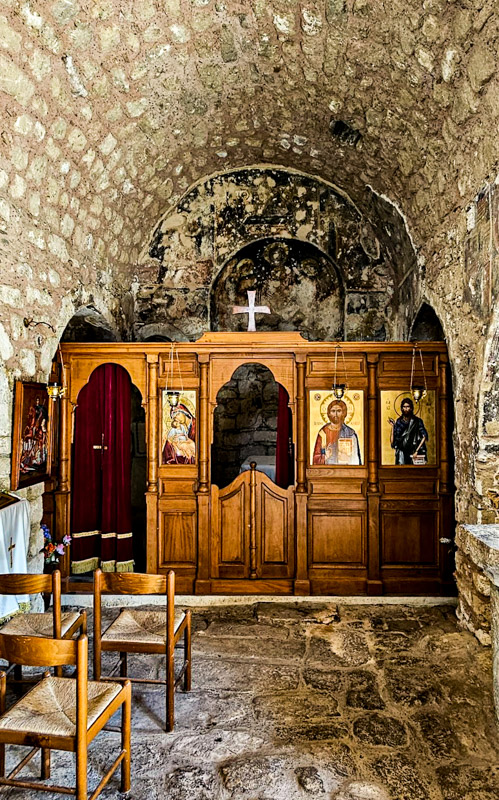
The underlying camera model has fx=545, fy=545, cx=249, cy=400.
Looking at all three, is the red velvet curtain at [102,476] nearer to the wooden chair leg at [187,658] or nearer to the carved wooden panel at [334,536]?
the carved wooden panel at [334,536]

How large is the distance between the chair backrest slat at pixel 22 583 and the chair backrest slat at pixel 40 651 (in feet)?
2.09

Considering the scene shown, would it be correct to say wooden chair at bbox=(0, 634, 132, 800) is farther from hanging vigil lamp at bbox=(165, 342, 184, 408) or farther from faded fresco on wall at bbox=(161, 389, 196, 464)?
hanging vigil lamp at bbox=(165, 342, 184, 408)

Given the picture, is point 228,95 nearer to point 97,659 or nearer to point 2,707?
point 97,659

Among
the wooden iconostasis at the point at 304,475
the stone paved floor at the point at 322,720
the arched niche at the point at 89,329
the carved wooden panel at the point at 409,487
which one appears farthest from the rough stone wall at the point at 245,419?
the stone paved floor at the point at 322,720

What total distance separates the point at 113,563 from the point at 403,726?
3.06 meters

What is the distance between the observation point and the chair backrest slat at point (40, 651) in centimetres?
207

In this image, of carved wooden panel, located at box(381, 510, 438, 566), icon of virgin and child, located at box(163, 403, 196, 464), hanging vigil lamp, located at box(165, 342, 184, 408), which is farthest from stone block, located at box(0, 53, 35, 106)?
carved wooden panel, located at box(381, 510, 438, 566)

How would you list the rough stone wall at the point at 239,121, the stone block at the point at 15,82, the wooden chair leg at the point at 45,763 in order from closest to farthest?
the wooden chair leg at the point at 45,763 → the stone block at the point at 15,82 → the rough stone wall at the point at 239,121

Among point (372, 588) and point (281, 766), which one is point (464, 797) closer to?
point (281, 766)

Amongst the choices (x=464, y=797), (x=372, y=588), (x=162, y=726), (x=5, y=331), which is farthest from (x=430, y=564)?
(x=5, y=331)

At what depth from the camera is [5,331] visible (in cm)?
363

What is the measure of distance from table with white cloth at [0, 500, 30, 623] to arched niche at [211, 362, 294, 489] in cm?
382

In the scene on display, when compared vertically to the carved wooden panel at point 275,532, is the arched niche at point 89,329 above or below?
above

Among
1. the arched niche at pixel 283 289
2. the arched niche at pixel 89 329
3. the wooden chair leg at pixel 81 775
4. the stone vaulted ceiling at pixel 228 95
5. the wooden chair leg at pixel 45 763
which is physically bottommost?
the wooden chair leg at pixel 45 763
